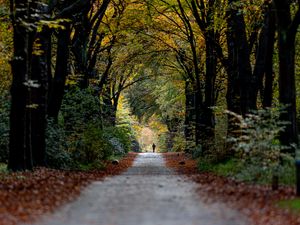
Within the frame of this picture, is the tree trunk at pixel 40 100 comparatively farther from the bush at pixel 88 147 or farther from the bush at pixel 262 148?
the bush at pixel 262 148

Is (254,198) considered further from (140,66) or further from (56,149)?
(140,66)

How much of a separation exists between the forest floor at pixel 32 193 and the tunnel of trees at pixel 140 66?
4.52 ft

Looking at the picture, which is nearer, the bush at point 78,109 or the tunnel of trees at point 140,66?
the tunnel of trees at point 140,66

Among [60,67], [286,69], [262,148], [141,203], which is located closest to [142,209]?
[141,203]

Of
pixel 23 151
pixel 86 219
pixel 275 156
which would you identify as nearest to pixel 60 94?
pixel 23 151

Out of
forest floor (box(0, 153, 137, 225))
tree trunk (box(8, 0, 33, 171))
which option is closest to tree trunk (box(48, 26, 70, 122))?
tree trunk (box(8, 0, 33, 171))

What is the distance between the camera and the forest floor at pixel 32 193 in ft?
31.0

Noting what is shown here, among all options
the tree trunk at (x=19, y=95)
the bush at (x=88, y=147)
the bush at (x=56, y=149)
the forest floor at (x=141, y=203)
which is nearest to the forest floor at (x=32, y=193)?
the forest floor at (x=141, y=203)

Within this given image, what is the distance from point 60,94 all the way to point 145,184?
868cm

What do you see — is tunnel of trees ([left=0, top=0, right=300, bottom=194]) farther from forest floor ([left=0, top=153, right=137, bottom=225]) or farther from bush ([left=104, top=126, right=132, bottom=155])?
forest floor ([left=0, top=153, right=137, bottom=225])

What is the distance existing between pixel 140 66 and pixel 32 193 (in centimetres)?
3024

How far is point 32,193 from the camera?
12141mm

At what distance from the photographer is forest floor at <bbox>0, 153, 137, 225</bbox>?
372 inches

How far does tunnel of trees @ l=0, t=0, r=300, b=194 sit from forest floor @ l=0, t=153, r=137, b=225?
1378 mm
